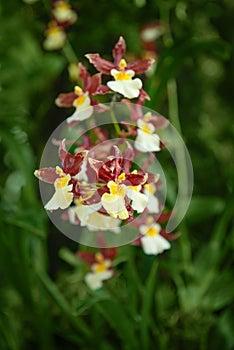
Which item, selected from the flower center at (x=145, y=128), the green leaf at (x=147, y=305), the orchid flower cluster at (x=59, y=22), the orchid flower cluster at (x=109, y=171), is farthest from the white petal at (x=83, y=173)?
the orchid flower cluster at (x=59, y=22)

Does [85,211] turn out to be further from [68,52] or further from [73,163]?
[68,52]

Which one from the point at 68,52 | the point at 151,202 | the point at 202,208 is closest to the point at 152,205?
the point at 151,202

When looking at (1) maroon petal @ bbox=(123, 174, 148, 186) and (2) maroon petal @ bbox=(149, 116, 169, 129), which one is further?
(2) maroon petal @ bbox=(149, 116, 169, 129)

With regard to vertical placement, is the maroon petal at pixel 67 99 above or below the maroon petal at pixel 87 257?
above

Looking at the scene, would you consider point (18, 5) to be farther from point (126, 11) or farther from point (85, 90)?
point (85, 90)

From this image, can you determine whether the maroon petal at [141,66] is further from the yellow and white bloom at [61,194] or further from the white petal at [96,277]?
the white petal at [96,277]

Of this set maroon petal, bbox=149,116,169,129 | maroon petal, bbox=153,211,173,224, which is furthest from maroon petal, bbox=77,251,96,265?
maroon petal, bbox=149,116,169,129

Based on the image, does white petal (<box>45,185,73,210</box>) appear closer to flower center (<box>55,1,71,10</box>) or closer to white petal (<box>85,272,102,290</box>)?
white petal (<box>85,272,102,290</box>)
